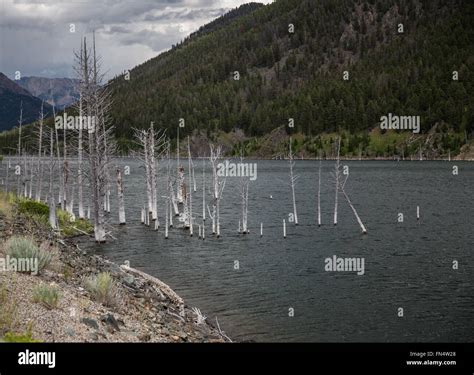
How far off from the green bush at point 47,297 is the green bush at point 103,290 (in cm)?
320

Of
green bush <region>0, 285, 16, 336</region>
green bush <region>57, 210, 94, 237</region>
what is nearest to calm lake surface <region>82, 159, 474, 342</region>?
green bush <region>57, 210, 94, 237</region>

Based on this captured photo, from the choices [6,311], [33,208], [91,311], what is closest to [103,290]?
[91,311]

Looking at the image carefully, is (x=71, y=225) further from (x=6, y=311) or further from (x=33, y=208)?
(x=6, y=311)

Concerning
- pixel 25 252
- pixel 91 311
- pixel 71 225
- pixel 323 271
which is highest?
pixel 25 252

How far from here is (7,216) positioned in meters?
31.4

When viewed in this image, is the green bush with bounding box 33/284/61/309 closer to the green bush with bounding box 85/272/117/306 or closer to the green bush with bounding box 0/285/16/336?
the green bush with bounding box 0/285/16/336

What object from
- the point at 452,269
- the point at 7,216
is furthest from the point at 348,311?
the point at 7,216

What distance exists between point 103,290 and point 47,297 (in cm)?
368

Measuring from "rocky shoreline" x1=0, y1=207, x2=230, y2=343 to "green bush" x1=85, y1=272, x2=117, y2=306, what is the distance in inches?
9.2

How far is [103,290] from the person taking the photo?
19000 millimetres

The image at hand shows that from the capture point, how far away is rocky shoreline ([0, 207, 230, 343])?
14133mm

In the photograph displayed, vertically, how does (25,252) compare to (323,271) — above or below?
above
